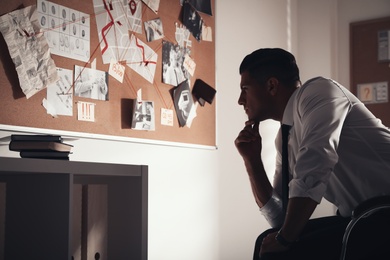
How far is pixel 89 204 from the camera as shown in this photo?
2.16 m

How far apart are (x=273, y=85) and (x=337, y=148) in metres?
0.33

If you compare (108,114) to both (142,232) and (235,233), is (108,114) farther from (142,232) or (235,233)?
(235,233)

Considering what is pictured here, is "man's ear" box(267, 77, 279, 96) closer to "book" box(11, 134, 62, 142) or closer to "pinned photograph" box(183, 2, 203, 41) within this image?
"book" box(11, 134, 62, 142)

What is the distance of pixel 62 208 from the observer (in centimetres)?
188

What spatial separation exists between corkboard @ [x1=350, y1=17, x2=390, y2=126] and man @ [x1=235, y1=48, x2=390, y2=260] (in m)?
2.39

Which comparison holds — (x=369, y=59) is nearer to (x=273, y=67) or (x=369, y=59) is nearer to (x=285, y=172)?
(x=273, y=67)

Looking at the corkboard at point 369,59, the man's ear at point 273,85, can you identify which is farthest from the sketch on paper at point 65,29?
the corkboard at point 369,59

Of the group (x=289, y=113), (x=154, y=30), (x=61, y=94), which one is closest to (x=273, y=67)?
(x=289, y=113)

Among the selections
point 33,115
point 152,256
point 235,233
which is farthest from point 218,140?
point 33,115

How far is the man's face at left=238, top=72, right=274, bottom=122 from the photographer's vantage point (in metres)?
2.00

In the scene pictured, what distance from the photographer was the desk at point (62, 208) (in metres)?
1.87

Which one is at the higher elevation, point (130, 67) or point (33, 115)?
point (130, 67)

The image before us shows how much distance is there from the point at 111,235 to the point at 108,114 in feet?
2.31

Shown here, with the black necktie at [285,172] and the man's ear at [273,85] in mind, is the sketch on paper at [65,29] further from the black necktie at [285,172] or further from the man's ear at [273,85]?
the black necktie at [285,172]
